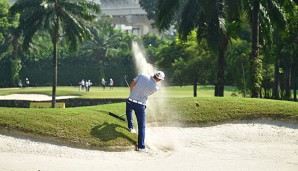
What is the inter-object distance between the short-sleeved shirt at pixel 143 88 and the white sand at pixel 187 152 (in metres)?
1.58

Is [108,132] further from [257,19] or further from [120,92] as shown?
[120,92]

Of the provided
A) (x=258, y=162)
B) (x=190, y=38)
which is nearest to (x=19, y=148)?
(x=258, y=162)

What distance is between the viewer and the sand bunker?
41.3 feet

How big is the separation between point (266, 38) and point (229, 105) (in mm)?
15979

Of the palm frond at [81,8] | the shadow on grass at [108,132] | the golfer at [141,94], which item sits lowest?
the shadow on grass at [108,132]

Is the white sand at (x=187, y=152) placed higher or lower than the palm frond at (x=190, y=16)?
lower

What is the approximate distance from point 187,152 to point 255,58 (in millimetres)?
15120

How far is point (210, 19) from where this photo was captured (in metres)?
30.1

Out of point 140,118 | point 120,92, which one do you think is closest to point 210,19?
point 140,118

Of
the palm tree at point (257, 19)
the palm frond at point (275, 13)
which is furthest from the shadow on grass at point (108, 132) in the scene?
the palm frond at point (275, 13)

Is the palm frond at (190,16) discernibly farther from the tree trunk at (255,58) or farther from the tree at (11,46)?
the tree at (11,46)

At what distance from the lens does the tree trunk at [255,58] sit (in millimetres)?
28531

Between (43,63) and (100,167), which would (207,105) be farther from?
(43,63)

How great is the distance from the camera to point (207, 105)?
19.1 metres
